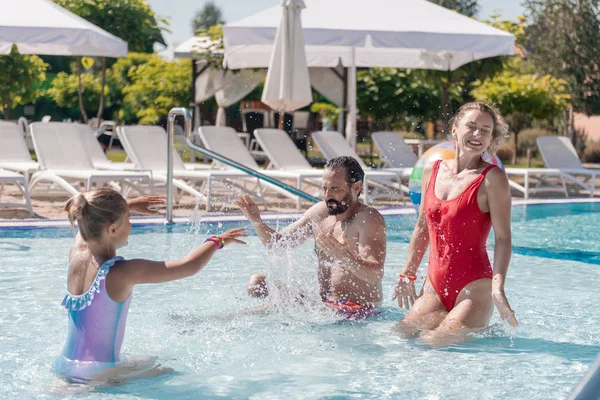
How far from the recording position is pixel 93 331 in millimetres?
3580

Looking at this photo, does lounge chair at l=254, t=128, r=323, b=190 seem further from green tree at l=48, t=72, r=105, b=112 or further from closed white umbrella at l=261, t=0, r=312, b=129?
green tree at l=48, t=72, r=105, b=112

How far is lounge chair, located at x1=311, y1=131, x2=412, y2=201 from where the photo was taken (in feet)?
37.8

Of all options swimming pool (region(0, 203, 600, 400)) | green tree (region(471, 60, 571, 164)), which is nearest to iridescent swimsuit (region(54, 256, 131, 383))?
swimming pool (region(0, 203, 600, 400))

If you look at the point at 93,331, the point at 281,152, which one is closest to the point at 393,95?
the point at 281,152

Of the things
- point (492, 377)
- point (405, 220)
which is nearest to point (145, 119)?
point (405, 220)

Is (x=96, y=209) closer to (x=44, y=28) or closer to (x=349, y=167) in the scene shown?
(x=349, y=167)

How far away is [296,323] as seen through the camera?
4922 mm

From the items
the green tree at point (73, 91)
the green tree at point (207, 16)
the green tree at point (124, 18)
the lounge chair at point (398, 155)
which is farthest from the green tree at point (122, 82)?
the green tree at point (207, 16)

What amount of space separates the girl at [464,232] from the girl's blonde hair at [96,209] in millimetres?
1624

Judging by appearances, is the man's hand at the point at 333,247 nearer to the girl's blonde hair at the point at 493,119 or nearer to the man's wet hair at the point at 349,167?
the man's wet hair at the point at 349,167

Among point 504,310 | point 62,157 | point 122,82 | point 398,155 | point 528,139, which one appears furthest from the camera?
point 122,82

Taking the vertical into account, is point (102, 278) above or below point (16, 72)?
below

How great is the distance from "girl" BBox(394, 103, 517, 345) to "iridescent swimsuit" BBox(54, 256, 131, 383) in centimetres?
148

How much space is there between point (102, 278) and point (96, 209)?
275mm
